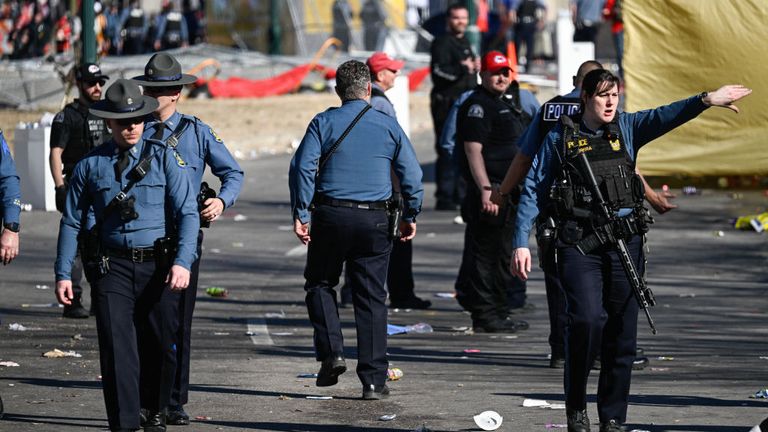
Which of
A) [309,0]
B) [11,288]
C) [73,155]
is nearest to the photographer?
[73,155]

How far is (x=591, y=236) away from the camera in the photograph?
25.0ft

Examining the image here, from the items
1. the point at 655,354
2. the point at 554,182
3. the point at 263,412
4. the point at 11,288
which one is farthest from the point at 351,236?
the point at 11,288

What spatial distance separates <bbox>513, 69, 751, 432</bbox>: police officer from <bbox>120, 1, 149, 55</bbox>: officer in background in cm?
3242

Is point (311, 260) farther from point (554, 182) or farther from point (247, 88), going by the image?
point (247, 88)

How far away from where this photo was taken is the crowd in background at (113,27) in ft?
120

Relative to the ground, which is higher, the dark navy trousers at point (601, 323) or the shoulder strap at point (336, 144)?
the shoulder strap at point (336, 144)

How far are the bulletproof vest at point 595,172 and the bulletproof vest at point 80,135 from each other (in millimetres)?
4896

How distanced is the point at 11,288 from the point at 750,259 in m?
6.76

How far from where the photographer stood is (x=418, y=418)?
8.50m

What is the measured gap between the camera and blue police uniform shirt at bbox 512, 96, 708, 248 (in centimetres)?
767

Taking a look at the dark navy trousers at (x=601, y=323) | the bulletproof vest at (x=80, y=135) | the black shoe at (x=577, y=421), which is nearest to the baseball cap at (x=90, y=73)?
the bulletproof vest at (x=80, y=135)

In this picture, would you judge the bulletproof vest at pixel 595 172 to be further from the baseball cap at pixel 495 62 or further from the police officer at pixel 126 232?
the baseball cap at pixel 495 62

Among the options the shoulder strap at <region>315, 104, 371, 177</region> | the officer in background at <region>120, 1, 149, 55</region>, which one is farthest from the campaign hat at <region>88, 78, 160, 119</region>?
the officer in background at <region>120, 1, 149, 55</region>

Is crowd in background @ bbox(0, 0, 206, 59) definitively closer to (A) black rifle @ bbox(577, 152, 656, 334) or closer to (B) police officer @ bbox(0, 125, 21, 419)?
(B) police officer @ bbox(0, 125, 21, 419)
